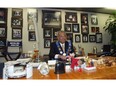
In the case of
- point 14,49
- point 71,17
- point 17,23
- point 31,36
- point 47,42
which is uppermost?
point 71,17

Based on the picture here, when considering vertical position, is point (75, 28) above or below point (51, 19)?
below

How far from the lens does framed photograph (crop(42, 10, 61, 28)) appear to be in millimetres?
2660

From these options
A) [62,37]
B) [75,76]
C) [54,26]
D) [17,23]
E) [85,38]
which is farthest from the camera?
[54,26]

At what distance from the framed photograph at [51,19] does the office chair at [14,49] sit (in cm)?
59

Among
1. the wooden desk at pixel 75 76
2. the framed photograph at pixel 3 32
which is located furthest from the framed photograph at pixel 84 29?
the framed photograph at pixel 3 32

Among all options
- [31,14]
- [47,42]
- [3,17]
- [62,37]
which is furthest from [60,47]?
[3,17]

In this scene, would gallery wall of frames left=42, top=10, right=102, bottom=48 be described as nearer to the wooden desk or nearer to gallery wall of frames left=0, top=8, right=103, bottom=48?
gallery wall of frames left=0, top=8, right=103, bottom=48

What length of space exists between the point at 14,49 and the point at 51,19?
90 centimetres

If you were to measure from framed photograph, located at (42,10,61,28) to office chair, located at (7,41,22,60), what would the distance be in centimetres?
59

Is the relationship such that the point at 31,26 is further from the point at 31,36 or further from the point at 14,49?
the point at 14,49

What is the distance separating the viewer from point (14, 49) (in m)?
2.66

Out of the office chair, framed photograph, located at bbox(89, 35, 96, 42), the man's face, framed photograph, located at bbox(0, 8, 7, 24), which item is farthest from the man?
framed photograph, located at bbox(0, 8, 7, 24)
